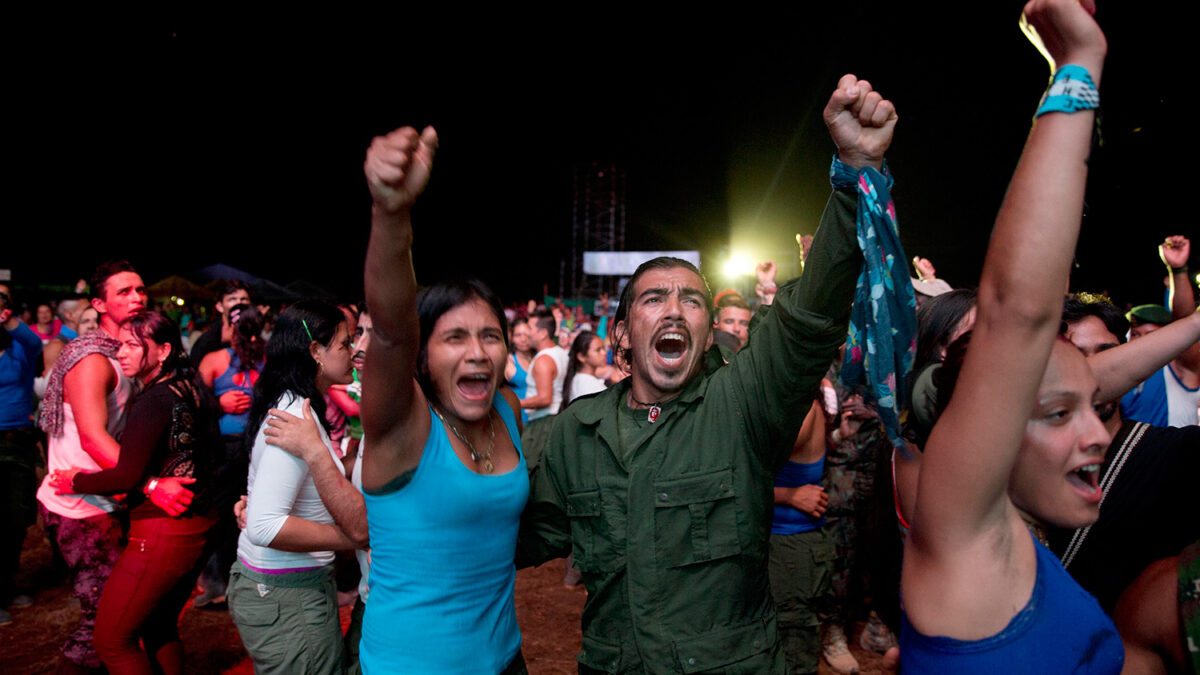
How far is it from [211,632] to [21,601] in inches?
68.0

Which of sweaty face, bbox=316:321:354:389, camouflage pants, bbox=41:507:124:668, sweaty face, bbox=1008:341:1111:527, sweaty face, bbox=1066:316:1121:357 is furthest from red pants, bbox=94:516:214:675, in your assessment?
sweaty face, bbox=1066:316:1121:357

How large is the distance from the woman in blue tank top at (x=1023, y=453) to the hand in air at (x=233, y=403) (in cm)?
486

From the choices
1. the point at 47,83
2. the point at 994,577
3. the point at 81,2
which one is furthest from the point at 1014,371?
the point at 47,83

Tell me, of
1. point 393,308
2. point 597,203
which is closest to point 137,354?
point 393,308

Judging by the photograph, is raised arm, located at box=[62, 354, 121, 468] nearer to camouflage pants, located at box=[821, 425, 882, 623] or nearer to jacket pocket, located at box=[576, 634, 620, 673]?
jacket pocket, located at box=[576, 634, 620, 673]

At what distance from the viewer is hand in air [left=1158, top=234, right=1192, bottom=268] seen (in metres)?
3.30

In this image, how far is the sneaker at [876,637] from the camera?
4.54m

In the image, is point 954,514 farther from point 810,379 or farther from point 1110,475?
point 1110,475

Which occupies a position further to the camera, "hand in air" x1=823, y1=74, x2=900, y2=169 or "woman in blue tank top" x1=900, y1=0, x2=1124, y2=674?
"hand in air" x1=823, y1=74, x2=900, y2=169

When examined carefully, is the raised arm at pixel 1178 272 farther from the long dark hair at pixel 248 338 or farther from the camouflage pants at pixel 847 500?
the long dark hair at pixel 248 338

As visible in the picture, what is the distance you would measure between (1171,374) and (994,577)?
170 inches

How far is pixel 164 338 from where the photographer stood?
11.1ft

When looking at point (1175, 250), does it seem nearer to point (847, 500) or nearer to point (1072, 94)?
point (847, 500)

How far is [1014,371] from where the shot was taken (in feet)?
3.34
